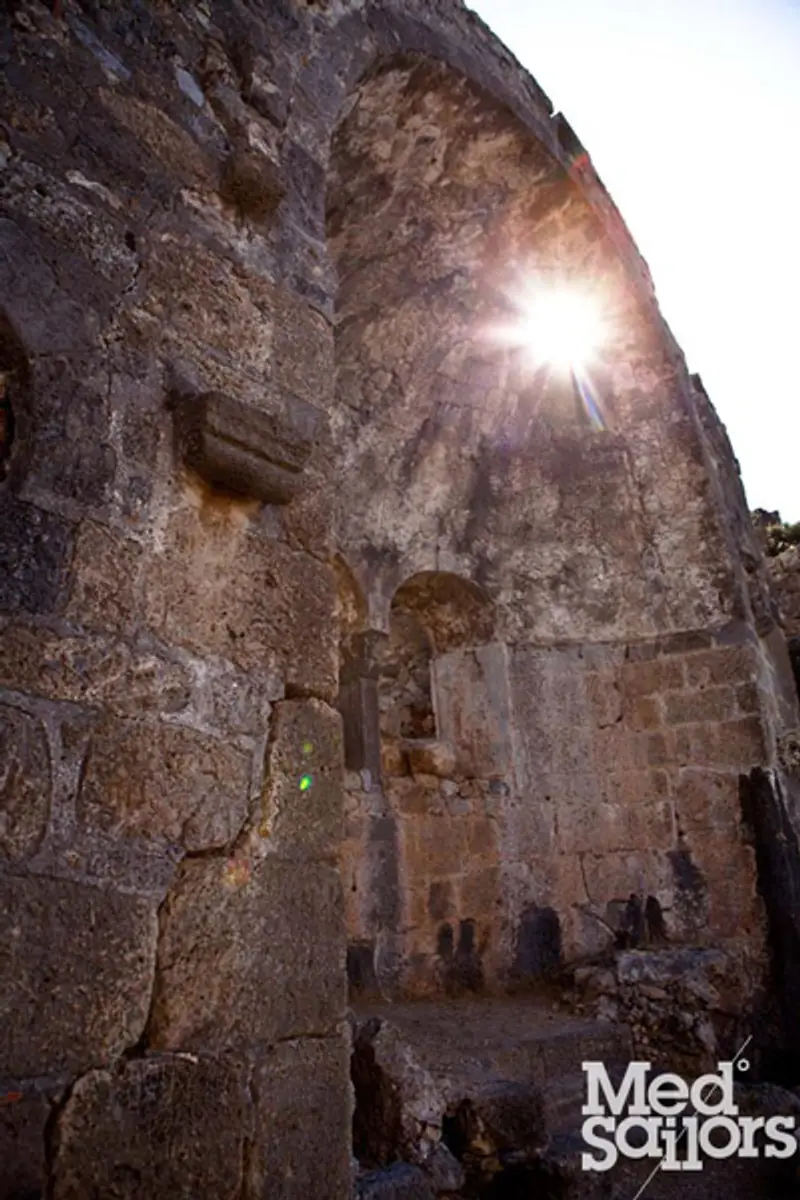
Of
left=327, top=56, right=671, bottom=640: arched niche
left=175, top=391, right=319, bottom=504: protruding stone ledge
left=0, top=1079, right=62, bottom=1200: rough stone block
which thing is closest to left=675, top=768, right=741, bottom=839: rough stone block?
left=327, top=56, right=671, bottom=640: arched niche

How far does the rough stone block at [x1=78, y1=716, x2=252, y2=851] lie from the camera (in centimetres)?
157

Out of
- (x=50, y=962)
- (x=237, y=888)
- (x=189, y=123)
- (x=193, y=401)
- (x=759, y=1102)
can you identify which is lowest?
(x=759, y=1102)

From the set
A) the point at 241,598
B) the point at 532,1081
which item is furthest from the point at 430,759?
the point at 241,598

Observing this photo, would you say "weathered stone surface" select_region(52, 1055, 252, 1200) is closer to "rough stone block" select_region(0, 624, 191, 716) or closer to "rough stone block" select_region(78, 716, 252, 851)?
"rough stone block" select_region(78, 716, 252, 851)

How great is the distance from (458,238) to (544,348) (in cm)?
127

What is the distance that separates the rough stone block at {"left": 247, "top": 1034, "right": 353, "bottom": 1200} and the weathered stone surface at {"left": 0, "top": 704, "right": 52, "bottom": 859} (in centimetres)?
66

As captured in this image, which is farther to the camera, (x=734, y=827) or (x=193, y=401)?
(x=734, y=827)

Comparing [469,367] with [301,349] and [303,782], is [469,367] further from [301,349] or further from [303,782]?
[303,782]

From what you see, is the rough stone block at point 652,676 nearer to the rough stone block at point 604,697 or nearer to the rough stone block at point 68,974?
the rough stone block at point 604,697

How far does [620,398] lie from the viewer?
20.1 feet

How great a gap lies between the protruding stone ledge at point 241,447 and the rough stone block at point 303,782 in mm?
503

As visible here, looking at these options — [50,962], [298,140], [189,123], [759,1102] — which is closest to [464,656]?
[759,1102]

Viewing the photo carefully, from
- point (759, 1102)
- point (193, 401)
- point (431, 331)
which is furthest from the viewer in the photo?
point (431, 331)

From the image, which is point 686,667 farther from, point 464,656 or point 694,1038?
point 694,1038
